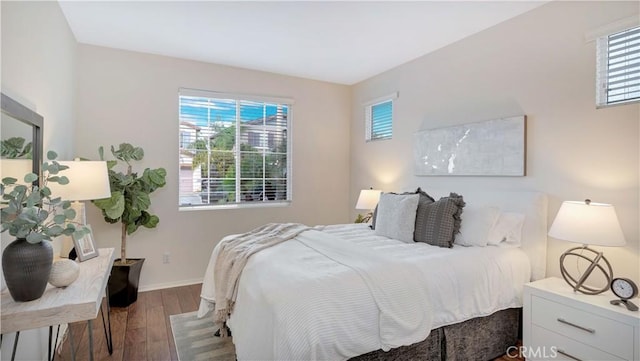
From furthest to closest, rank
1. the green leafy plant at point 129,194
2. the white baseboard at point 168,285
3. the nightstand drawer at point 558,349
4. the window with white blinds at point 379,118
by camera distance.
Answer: the window with white blinds at point 379,118 < the white baseboard at point 168,285 < the green leafy plant at point 129,194 < the nightstand drawer at point 558,349

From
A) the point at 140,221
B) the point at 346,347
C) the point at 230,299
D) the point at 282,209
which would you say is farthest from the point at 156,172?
the point at 346,347

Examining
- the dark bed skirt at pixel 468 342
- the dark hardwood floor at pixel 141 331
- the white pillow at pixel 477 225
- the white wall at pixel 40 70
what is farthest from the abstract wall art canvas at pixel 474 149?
the white wall at pixel 40 70

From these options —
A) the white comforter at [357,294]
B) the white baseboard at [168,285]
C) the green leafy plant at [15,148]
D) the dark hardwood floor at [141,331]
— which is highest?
the green leafy plant at [15,148]

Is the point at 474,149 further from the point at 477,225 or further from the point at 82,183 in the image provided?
the point at 82,183

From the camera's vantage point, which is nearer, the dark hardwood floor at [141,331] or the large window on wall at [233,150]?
the dark hardwood floor at [141,331]

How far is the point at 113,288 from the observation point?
10.8ft

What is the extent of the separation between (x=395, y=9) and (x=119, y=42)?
2839mm

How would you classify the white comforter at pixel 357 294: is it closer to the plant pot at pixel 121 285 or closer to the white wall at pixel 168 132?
the plant pot at pixel 121 285

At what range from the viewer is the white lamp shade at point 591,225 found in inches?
78.9

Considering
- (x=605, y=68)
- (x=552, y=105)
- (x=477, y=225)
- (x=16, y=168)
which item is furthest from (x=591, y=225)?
Answer: (x=16, y=168)

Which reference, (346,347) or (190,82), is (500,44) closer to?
(346,347)

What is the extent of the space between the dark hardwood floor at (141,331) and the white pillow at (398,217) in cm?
112

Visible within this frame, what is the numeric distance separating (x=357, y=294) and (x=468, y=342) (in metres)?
1.02

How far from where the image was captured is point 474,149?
10.4 ft
